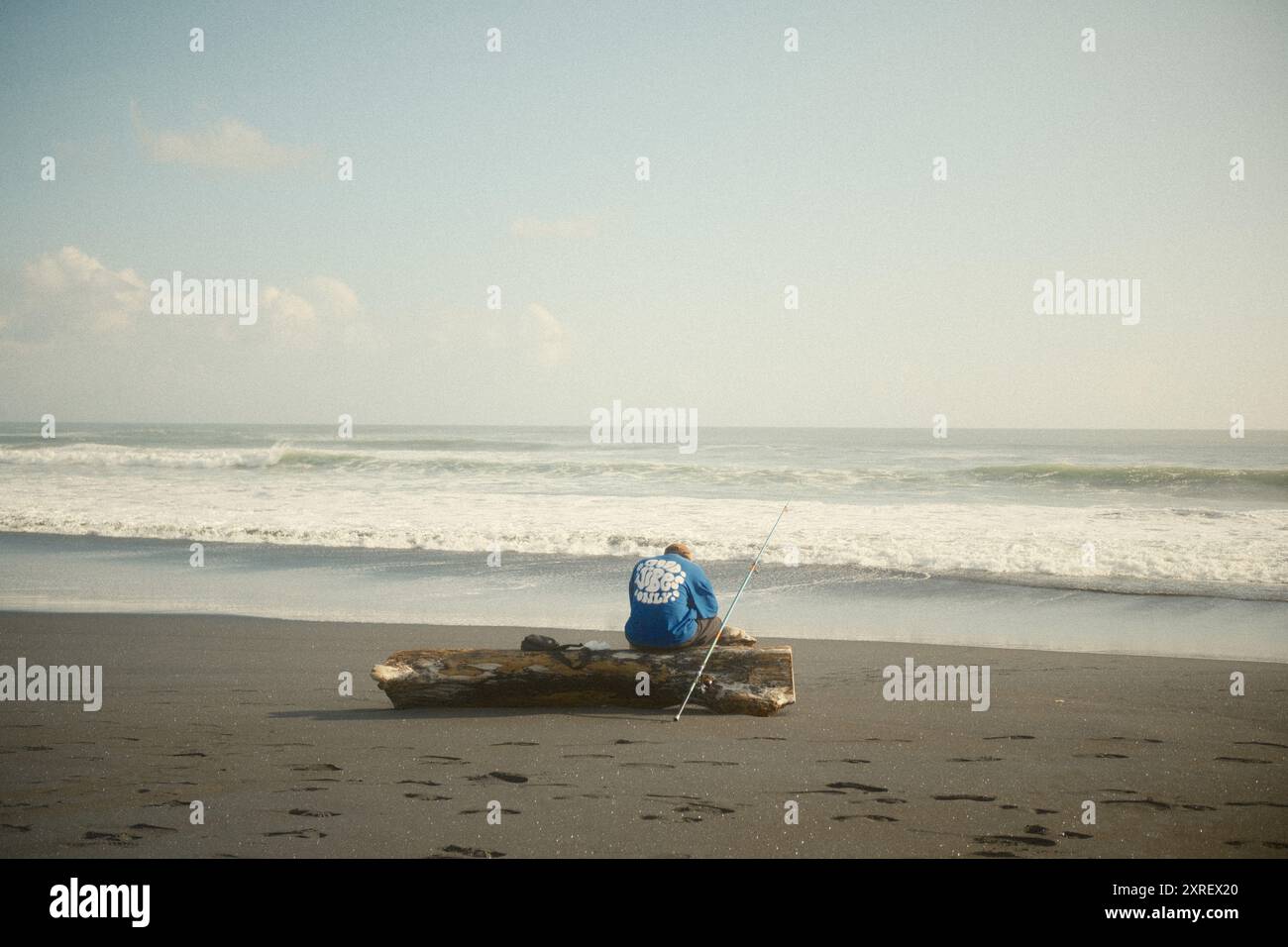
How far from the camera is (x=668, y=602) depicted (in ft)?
21.3

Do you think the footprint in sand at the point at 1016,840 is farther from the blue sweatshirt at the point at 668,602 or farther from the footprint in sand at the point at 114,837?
the footprint in sand at the point at 114,837

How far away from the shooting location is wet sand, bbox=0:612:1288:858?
14.4ft

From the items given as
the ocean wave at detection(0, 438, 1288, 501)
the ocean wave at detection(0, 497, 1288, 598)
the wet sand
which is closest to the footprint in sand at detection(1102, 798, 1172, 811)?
the wet sand

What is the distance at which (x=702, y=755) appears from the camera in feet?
18.5

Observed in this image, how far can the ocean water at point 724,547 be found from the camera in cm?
1107

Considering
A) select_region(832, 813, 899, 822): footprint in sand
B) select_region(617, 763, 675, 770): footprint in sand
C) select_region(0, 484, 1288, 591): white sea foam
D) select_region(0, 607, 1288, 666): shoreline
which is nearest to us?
select_region(832, 813, 899, 822): footprint in sand

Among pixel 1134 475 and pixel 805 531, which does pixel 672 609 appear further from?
pixel 1134 475

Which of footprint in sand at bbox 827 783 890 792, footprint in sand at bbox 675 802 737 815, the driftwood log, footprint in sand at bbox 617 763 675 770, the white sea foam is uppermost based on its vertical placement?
the white sea foam

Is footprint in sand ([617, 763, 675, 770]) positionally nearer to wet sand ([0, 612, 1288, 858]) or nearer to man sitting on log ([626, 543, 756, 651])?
wet sand ([0, 612, 1288, 858])

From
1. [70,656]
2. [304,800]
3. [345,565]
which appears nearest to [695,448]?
[345,565]

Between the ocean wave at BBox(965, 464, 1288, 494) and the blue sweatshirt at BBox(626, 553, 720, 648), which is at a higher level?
the ocean wave at BBox(965, 464, 1288, 494)

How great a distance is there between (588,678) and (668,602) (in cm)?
74

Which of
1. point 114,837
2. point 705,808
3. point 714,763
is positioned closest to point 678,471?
point 714,763

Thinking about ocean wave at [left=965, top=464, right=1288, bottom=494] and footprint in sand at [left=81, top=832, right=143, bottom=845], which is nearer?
footprint in sand at [left=81, top=832, right=143, bottom=845]
